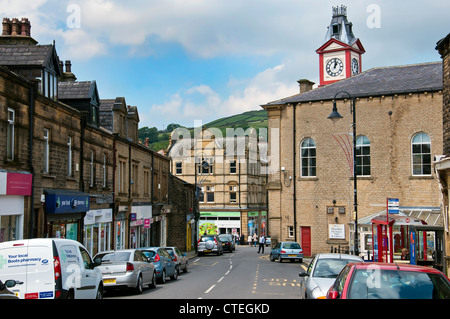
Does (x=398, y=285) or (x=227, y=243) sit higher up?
(x=398, y=285)

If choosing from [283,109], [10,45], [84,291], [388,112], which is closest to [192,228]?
[283,109]

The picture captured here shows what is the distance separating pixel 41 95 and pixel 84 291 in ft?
35.7

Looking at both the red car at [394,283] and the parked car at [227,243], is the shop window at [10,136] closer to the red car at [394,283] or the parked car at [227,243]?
the red car at [394,283]

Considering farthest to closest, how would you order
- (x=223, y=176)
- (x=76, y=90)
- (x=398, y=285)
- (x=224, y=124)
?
(x=224, y=124) < (x=223, y=176) < (x=76, y=90) < (x=398, y=285)

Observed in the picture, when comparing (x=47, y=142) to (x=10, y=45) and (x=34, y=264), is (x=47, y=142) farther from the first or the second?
(x=34, y=264)

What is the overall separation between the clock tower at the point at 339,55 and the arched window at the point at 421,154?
37909mm

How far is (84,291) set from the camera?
12.5 metres

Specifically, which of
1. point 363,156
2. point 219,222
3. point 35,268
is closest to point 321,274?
point 35,268

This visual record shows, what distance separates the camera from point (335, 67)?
79.8 meters

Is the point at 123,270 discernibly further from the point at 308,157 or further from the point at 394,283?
the point at 308,157

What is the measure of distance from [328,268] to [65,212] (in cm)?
1293

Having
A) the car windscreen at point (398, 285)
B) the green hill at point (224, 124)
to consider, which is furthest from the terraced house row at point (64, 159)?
the green hill at point (224, 124)

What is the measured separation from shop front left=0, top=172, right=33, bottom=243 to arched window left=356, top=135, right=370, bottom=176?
91.9ft

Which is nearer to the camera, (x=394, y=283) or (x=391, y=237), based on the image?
(x=394, y=283)
